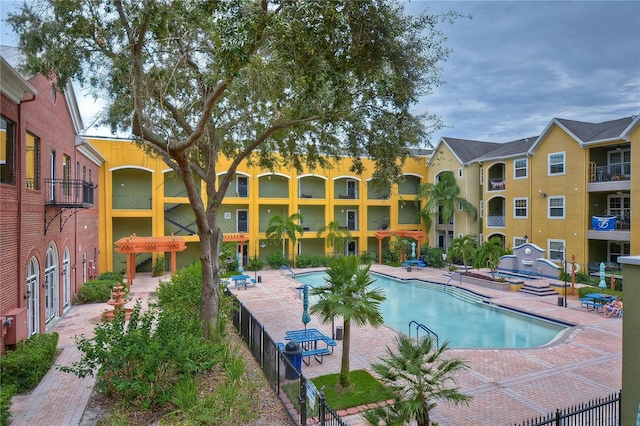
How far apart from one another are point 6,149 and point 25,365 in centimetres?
574

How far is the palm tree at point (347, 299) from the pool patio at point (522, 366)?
77.6 inches

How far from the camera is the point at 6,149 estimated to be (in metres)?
10.6

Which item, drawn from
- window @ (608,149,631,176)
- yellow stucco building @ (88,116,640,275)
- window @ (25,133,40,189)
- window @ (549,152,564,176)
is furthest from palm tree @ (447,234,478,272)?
window @ (25,133,40,189)

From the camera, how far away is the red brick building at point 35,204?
10172mm

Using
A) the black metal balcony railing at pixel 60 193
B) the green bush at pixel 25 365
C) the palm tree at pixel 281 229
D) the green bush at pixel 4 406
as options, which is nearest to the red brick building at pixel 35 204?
the black metal balcony railing at pixel 60 193

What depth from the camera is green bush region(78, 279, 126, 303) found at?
1938 cm

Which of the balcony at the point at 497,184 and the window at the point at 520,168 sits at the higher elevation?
the window at the point at 520,168

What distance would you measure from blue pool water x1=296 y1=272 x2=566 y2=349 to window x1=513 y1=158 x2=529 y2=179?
1104 cm

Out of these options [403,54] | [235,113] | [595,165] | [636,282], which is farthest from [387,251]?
[636,282]

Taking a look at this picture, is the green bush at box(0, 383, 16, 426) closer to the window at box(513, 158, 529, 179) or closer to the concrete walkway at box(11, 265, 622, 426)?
the concrete walkway at box(11, 265, 622, 426)

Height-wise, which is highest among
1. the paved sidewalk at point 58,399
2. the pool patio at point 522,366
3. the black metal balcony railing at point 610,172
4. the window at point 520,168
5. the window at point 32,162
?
the window at point 520,168

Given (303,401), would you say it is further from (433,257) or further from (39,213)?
(433,257)

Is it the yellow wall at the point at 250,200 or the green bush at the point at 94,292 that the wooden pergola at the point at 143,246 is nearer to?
the green bush at the point at 94,292

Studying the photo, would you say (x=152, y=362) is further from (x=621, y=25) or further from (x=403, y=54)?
(x=621, y=25)
